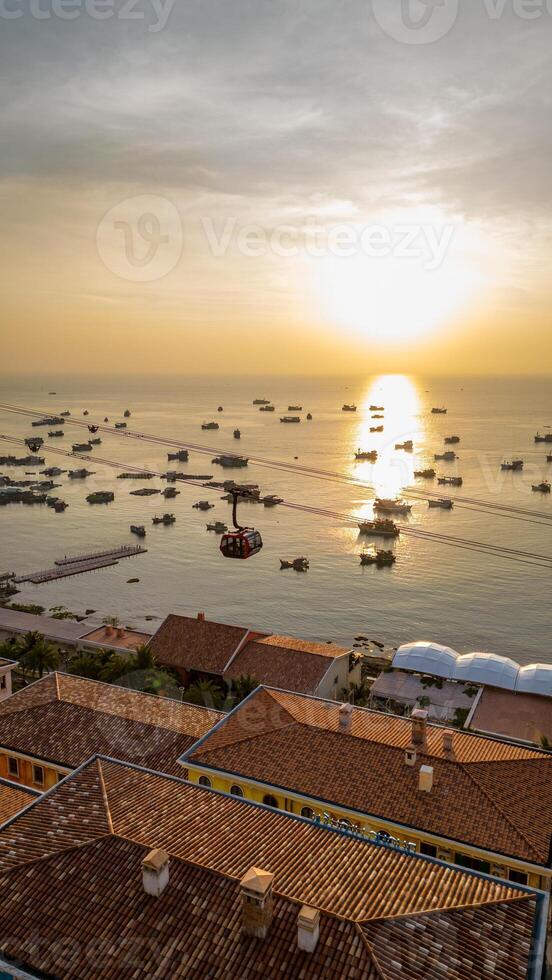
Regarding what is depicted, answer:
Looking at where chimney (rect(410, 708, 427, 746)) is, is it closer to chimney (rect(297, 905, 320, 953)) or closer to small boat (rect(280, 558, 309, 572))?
chimney (rect(297, 905, 320, 953))

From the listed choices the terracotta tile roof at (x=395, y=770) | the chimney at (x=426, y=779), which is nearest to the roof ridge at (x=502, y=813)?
the terracotta tile roof at (x=395, y=770)

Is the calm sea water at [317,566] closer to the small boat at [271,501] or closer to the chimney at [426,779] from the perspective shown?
the small boat at [271,501]

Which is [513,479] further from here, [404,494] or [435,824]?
[435,824]

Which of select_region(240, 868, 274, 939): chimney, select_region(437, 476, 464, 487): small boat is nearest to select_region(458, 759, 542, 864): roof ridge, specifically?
select_region(240, 868, 274, 939): chimney

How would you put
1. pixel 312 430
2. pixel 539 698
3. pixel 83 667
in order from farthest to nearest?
pixel 312 430, pixel 539 698, pixel 83 667

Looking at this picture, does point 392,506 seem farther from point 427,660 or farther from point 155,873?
point 155,873

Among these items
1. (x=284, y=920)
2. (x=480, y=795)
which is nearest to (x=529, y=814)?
(x=480, y=795)

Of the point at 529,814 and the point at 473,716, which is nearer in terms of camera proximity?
the point at 529,814
